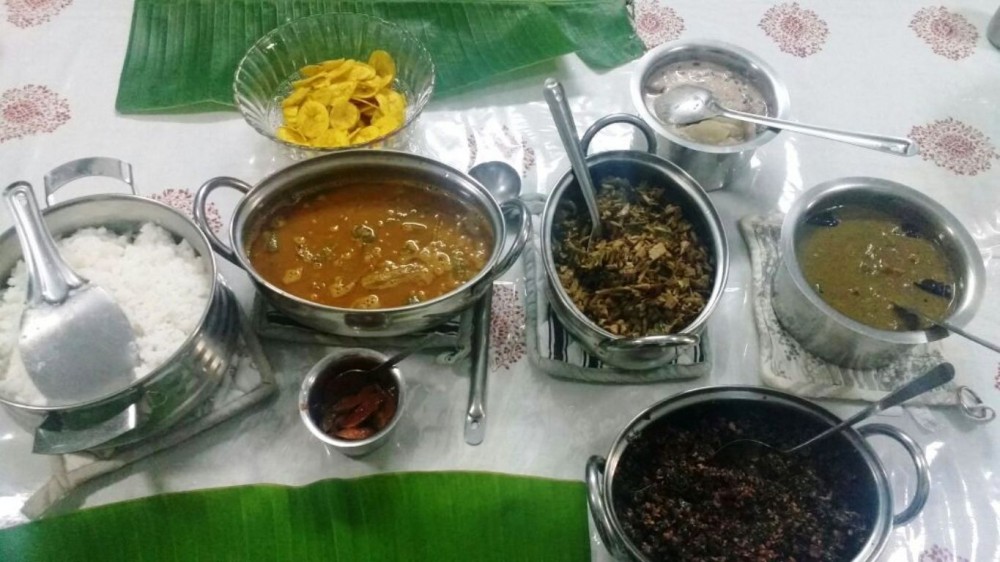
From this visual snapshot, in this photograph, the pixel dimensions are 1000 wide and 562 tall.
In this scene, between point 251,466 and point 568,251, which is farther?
point 568,251

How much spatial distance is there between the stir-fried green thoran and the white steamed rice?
0.62 metres

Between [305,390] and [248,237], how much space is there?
Answer: 0.28m

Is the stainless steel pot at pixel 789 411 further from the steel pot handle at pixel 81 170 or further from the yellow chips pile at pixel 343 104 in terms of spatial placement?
the steel pot handle at pixel 81 170

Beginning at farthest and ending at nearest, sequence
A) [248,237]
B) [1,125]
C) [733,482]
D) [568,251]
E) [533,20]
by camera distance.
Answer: [533,20], [1,125], [568,251], [248,237], [733,482]

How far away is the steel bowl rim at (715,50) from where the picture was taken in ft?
4.72

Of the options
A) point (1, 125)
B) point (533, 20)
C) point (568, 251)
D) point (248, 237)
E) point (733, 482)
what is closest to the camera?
point (733, 482)

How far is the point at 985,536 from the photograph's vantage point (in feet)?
3.91

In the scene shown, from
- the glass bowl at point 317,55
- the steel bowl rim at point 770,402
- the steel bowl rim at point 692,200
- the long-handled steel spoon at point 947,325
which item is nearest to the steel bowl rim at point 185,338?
the glass bowl at point 317,55

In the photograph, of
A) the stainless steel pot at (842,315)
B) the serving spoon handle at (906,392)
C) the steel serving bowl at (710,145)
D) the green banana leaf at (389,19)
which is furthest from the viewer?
the green banana leaf at (389,19)

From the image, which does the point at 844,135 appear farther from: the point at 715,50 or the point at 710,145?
the point at 715,50

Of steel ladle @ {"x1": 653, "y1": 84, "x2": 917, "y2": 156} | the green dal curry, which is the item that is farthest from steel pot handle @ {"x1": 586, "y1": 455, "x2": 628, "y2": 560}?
steel ladle @ {"x1": 653, "y1": 84, "x2": 917, "y2": 156}

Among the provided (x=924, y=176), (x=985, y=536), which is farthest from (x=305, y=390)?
(x=924, y=176)

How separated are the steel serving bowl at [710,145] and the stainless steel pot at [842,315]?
19 cm

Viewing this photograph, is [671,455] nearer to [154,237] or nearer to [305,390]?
[305,390]
